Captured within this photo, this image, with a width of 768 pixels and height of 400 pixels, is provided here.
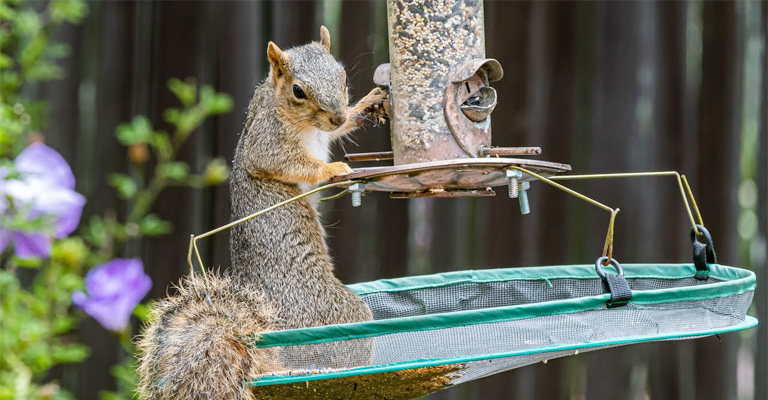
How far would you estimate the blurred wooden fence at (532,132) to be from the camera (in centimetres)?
182

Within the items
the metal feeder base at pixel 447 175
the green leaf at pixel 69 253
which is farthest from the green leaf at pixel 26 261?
the metal feeder base at pixel 447 175

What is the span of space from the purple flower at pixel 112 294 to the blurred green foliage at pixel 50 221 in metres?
0.03

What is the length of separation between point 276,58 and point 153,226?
19.8 inches

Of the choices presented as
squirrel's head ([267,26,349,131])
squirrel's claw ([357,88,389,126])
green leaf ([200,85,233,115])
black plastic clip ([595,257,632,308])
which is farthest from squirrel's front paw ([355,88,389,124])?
black plastic clip ([595,257,632,308])

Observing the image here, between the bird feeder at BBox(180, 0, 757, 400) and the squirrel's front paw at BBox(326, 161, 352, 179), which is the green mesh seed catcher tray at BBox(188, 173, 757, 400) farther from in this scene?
the squirrel's front paw at BBox(326, 161, 352, 179)

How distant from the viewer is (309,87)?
1387mm

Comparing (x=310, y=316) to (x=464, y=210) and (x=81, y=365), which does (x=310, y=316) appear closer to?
(x=464, y=210)

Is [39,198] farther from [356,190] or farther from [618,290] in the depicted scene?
[618,290]

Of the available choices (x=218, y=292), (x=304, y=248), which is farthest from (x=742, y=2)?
(x=218, y=292)

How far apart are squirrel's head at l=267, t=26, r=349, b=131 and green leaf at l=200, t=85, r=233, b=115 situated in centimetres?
32

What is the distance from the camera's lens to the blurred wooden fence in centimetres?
182

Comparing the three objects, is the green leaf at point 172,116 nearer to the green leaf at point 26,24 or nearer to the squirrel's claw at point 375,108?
the green leaf at point 26,24

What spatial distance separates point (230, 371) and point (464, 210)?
3.22 ft

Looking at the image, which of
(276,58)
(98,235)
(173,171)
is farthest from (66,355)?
(276,58)
